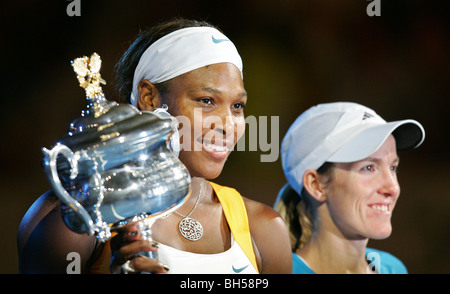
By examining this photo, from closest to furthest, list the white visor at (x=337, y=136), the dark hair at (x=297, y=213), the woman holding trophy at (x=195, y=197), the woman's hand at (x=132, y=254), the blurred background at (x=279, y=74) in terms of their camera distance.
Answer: the woman's hand at (x=132, y=254) → the woman holding trophy at (x=195, y=197) → the white visor at (x=337, y=136) → the dark hair at (x=297, y=213) → the blurred background at (x=279, y=74)

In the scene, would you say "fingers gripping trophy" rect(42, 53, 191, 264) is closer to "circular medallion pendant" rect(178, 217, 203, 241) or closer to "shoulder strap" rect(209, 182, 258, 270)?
"circular medallion pendant" rect(178, 217, 203, 241)

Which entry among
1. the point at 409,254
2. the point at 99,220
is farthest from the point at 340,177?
the point at 409,254

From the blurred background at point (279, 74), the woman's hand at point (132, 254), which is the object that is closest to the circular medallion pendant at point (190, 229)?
the woman's hand at point (132, 254)

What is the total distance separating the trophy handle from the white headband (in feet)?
1.67

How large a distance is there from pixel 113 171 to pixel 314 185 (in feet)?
3.83

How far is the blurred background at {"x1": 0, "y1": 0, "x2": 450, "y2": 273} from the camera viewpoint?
8.82ft

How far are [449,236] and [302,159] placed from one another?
62.0 inches

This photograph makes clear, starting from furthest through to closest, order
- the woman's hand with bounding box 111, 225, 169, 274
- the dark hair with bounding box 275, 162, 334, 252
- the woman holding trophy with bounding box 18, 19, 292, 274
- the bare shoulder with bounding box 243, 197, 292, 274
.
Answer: the dark hair with bounding box 275, 162, 334, 252 < the bare shoulder with bounding box 243, 197, 292, 274 < the woman holding trophy with bounding box 18, 19, 292, 274 < the woman's hand with bounding box 111, 225, 169, 274

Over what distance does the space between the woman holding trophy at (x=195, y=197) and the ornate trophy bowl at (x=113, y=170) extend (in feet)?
0.83

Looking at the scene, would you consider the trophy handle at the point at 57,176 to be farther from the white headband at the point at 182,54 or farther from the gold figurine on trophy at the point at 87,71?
the white headband at the point at 182,54

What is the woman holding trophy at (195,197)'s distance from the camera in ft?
4.61

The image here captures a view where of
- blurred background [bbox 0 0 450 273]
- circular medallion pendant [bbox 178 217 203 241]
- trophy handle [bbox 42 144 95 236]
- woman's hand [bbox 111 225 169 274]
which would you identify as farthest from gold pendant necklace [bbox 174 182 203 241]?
blurred background [bbox 0 0 450 273]

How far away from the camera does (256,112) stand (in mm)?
3010
